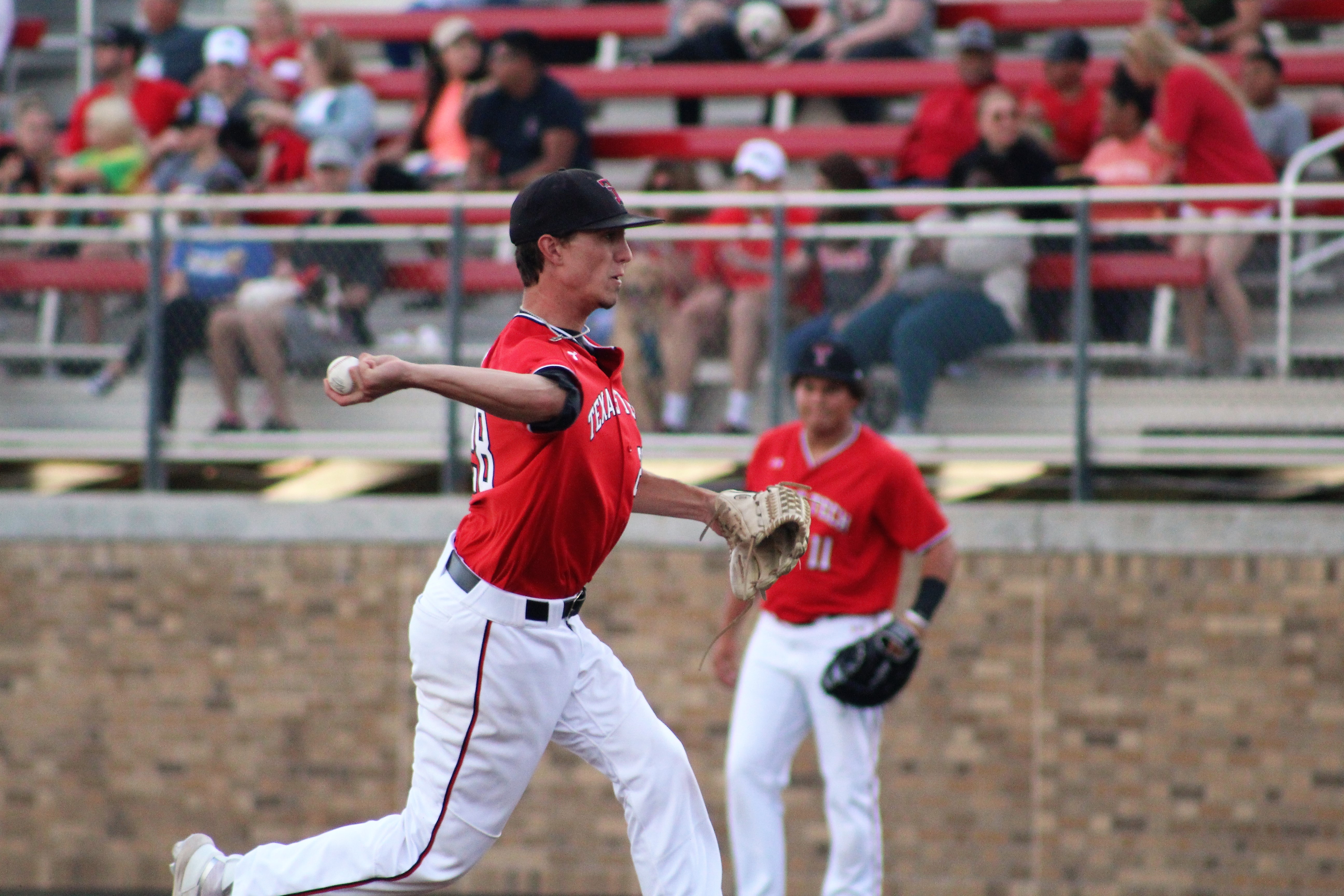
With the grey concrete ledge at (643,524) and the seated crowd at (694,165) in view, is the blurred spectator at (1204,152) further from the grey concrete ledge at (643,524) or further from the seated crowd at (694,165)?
the grey concrete ledge at (643,524)

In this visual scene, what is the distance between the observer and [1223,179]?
7.82 metres

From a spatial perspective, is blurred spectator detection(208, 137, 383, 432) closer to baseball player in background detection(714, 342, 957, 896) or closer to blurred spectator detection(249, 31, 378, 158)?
blurred spectator detection(249, 31, 378, 158)

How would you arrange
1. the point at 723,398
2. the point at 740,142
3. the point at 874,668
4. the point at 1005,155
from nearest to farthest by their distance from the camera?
the point at 874,668, the point at 723,398, the point at 1005,155, the point at 740,142

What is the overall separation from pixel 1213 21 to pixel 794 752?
20.9 ft

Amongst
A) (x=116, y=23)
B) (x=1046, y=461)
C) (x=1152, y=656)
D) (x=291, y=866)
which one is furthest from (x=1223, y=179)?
(x=116, y=23)

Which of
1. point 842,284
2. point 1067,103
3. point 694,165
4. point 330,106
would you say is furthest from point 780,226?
point 330,106

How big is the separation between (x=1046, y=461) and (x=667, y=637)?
194cm

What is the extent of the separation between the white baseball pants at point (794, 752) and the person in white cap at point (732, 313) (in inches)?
64.5

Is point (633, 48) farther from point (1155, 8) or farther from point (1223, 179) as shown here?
point (1223, 179)

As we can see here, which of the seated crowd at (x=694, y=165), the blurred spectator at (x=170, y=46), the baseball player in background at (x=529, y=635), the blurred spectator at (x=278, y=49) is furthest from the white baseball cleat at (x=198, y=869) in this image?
the blurred spectator at (x=170, y=46)

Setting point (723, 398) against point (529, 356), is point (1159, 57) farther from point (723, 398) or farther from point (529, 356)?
point (529, 356)

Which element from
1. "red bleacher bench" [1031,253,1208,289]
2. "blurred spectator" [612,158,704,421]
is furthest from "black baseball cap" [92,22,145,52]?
"red bleacher bench" [1031,253,1208,289]

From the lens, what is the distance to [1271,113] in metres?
8.77

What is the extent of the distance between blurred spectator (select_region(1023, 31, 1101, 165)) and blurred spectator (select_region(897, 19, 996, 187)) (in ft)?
1.07
